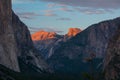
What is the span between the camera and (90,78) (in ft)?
203

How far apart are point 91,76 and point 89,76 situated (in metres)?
0.30

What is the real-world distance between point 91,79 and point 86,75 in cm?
149

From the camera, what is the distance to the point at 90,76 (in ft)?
205

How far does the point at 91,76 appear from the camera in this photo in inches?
2456

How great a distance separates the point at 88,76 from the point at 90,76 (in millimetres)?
316

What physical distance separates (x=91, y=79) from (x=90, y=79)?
25 centimetres

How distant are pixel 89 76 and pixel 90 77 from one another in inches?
15.1

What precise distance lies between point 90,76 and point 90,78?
0.64 metres

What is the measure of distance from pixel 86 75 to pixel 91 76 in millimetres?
800

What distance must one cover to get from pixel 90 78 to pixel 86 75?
3.73 ft

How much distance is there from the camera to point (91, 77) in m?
62.1

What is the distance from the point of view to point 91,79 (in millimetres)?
61438

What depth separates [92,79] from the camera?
61594 millimetres
